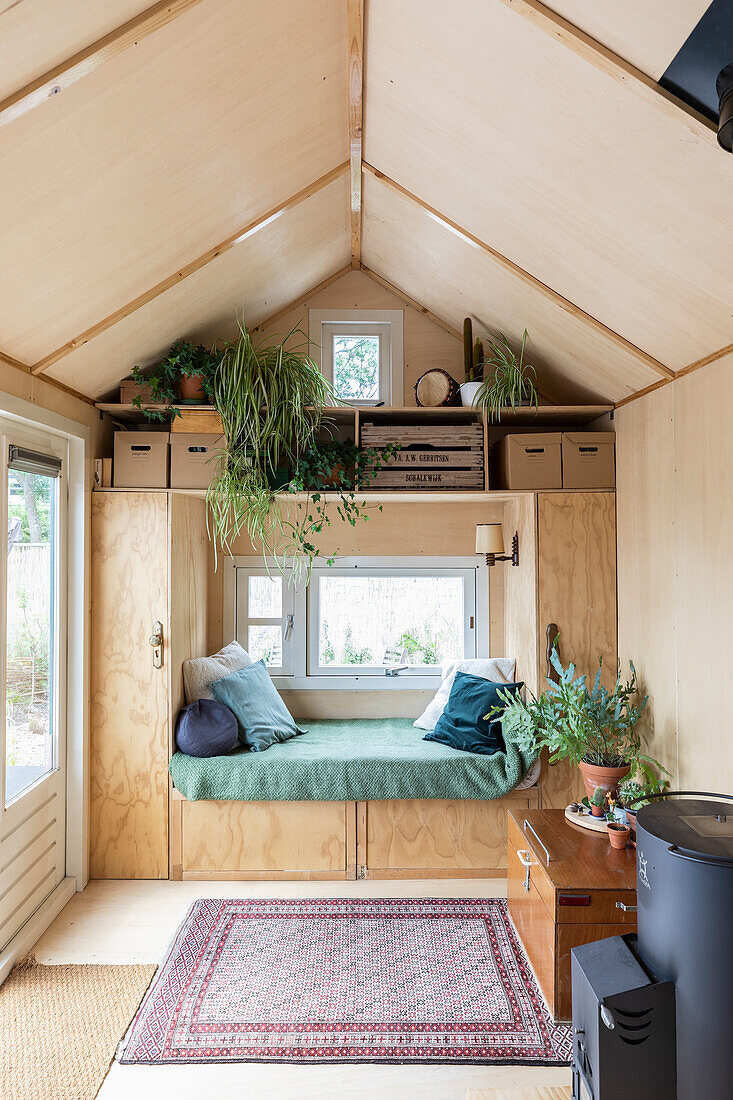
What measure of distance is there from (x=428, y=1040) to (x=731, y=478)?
1.99 meters

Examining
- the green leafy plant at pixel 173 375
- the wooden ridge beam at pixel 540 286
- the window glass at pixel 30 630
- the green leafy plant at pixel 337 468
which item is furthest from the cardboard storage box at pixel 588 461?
the window glass at pixel 30 630

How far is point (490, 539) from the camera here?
366 cm

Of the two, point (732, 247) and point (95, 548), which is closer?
point (732, 247)

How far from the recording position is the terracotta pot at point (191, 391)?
135 inches

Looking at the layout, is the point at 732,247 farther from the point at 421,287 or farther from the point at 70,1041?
the point at 70,1041

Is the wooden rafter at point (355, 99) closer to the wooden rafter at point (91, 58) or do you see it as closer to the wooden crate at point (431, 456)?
the wooden rafter at point (91, 58)

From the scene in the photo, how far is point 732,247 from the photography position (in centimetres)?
202

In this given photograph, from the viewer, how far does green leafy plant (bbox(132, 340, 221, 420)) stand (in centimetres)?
335

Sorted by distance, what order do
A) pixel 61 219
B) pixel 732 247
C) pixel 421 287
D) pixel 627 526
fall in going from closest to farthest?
1. pixel 732 247
2. pixel 61 219
3. pixel 627 526
4. pixel 421 287

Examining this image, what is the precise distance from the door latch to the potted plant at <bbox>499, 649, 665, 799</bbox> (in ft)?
5.28

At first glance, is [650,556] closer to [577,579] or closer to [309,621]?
[577,579]

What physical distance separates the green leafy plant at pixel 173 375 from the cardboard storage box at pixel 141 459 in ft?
0.34

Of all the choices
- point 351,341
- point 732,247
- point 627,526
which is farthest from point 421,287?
point 732,247

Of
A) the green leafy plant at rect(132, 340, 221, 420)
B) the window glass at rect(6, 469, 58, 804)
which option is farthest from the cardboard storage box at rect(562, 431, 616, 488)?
the window glass at rect(6, 469, 58, 804)
